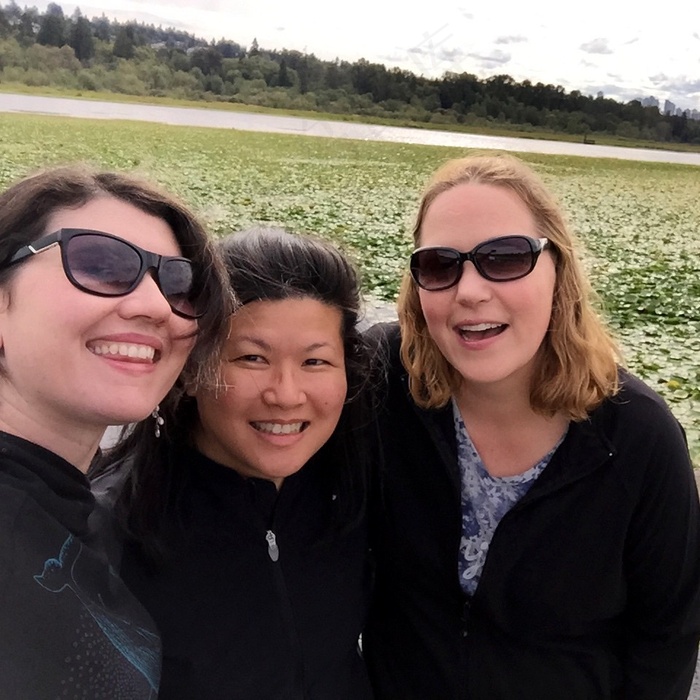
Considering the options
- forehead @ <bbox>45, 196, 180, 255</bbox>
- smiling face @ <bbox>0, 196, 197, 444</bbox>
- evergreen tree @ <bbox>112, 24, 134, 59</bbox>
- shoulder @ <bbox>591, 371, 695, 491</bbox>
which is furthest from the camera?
evergreen tree @ <bbox>112, 24, 134, 59</bbox>

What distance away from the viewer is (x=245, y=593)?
1344 millimetres

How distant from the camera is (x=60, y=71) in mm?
18266

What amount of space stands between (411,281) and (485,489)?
573 millimetres

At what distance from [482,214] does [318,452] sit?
688 millimetres

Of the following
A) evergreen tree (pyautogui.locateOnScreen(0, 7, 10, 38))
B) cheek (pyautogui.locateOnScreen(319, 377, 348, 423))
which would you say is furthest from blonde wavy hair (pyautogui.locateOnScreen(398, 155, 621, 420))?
evergreen tree (pyautogui.locateOnScreen(0, 7, 10, 38))

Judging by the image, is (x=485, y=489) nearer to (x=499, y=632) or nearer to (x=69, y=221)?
(x=499, y=632)

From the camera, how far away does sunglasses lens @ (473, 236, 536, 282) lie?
1.44 meters

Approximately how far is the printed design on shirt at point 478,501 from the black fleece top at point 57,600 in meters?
0.75

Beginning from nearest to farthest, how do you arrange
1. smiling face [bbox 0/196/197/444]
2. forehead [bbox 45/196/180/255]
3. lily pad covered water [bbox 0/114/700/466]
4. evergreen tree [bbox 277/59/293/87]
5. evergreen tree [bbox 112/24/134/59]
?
smiling face [bbox 0/196/197/444]
forehead [bbox 45/196/180/255]
lily pad covered water [bbox 0/114/700/466]
evergreen tree [bbox 112/24/134/59]
evergreen tree [bbox 277/59/293/87]

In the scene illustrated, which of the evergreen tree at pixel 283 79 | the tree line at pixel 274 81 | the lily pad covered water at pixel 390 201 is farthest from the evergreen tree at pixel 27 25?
the evergreen tree at pixel 283 79

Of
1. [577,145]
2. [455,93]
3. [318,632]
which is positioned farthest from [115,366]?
[577,145]

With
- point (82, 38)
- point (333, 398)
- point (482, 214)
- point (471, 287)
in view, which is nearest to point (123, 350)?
point (333, 398)

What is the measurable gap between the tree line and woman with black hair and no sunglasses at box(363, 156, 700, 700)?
15.6 meters

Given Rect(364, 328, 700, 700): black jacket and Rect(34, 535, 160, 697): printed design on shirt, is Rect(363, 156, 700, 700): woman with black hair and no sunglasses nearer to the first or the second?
Rect(364, 328, 700, 700): black jacket
